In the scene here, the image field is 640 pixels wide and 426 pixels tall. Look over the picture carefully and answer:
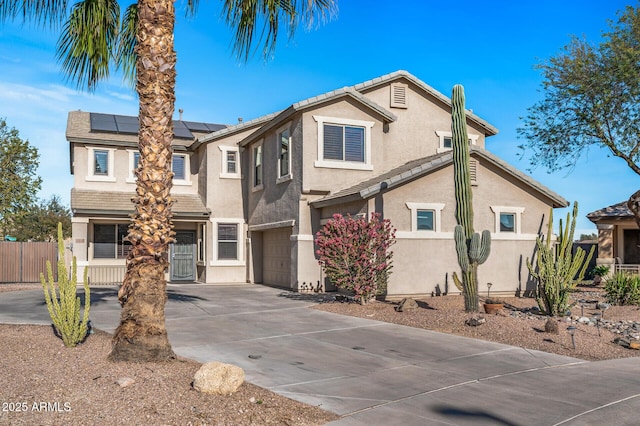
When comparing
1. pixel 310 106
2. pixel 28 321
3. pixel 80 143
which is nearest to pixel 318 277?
pixel 310 106

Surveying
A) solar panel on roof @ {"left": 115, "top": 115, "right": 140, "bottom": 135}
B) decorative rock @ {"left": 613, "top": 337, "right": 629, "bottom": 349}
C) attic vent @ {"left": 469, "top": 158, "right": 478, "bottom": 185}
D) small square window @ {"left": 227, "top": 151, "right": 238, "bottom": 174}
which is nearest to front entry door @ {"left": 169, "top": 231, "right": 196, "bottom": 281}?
small square window @ {"left": 227, "top": 151, "right": 238, "bottom": 174}

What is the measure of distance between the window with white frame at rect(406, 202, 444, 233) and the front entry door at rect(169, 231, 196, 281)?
12.0m

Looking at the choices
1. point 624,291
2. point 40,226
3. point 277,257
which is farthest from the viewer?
point 40,226

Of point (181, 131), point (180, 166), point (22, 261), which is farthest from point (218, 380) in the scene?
point (22, 261)

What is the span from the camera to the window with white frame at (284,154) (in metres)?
21.4

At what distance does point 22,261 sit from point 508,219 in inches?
815

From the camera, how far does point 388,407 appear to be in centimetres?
712

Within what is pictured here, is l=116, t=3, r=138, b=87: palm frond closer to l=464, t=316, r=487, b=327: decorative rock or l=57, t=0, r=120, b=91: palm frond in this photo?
l=57, t=0, r=120, b=91: palm frond

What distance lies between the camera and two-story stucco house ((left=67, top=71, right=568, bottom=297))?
18516 mm

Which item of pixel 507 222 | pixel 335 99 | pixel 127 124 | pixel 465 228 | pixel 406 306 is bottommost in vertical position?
pixel 406 306

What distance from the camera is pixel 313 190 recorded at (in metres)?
20.3

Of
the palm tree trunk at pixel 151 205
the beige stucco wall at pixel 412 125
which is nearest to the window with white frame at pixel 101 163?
the beige stucco wall at pixel 412 125

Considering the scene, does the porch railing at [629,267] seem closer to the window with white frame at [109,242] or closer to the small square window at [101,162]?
the window with white frame at [109,242]

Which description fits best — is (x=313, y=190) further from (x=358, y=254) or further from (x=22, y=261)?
(x=22, y=261)
